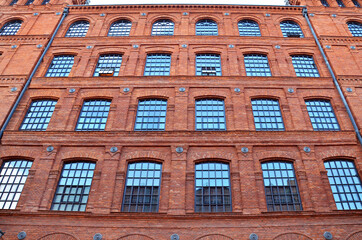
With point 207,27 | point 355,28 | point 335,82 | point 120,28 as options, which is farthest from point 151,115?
point 355,28

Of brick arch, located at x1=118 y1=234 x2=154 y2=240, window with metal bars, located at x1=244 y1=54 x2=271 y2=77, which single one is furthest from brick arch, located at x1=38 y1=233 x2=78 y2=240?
window with metal bars, located at x1=244 y1=54 x2=271 y2=77

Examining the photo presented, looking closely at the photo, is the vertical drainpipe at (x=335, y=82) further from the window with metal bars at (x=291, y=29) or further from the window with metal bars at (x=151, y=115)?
the window with metal bars at (x=151, y=115)

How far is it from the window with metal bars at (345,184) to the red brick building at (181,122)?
0.06 metres

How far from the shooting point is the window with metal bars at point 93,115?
13.8 metres

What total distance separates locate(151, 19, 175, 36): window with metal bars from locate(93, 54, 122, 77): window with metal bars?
328 centimetres

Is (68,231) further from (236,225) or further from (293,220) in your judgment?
(293,220)

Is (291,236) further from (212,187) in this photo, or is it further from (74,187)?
(74,187)

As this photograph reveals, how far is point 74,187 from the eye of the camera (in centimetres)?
1185

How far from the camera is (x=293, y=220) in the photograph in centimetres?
1059

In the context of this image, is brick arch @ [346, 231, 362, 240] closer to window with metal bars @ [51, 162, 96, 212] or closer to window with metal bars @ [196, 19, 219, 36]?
window with metal bars @ [51, 162, 96, 212]

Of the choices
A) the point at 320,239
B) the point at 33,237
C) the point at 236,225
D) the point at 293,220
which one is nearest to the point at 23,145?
the point at 33,237

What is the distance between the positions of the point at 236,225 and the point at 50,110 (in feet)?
34.3

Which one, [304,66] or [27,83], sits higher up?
[304,66]

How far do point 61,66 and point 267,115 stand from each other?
11871mm
